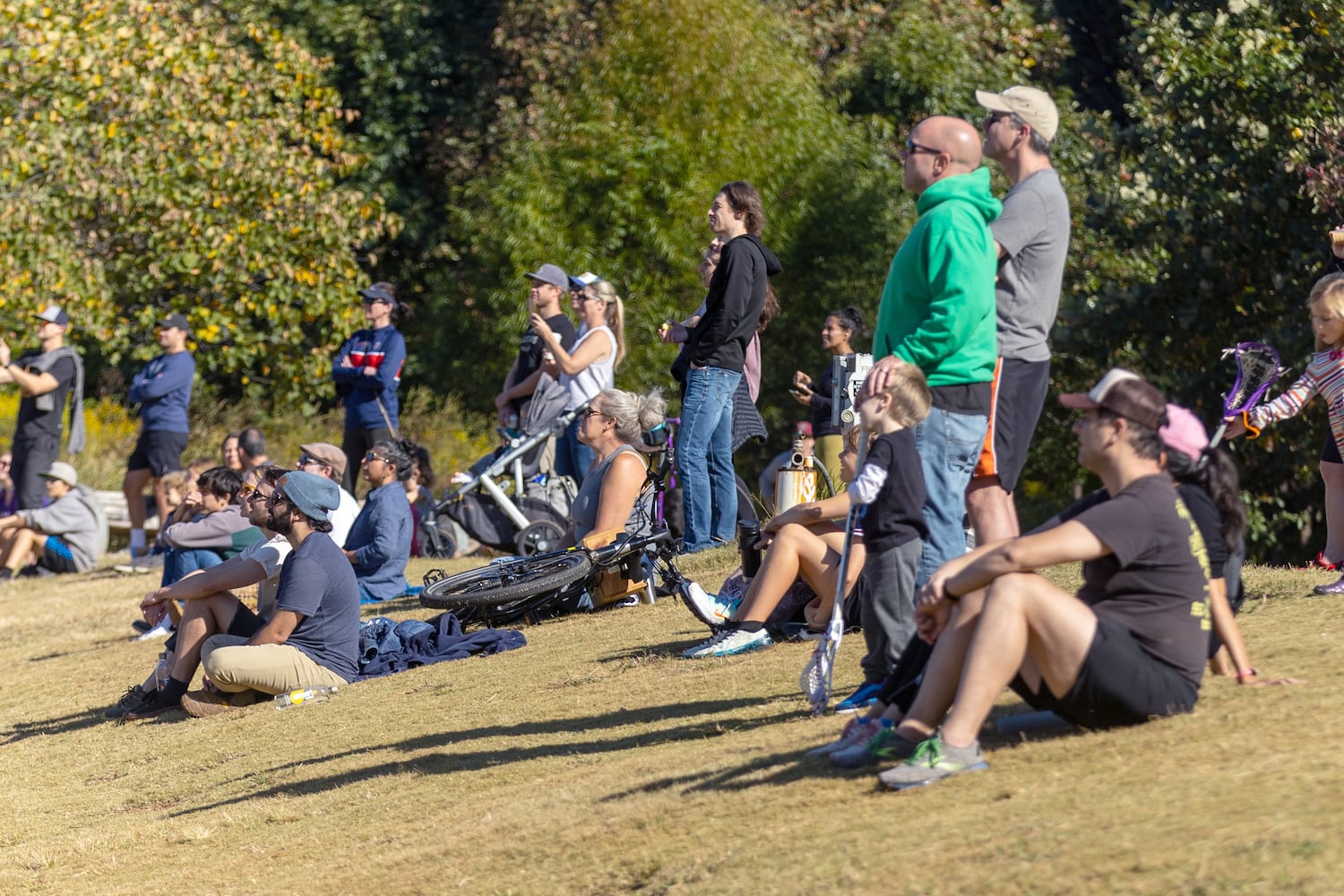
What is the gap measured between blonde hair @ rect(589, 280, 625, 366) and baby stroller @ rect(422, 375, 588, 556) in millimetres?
607

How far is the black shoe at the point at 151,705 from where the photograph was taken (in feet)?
29.9

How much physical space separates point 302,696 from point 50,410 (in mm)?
7923

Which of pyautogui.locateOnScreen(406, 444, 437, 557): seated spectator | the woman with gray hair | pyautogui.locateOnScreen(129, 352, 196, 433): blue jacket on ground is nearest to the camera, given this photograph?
the woman with gray hair

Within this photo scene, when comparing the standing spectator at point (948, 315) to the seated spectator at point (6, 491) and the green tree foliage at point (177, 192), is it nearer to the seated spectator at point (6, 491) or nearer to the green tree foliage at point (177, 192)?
the seated spectator at point (6, 491)

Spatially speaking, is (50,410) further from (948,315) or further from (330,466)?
(948,315)

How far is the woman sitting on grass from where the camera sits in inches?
287

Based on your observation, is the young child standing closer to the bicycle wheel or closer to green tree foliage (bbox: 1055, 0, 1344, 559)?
the bicycle wheel

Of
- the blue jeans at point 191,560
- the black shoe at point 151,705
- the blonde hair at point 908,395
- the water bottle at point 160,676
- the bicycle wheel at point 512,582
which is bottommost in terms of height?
the black shoe at point 151,705

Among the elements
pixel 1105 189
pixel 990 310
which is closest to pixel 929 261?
pixel 990 310

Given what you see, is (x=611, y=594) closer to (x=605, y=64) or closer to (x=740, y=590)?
(x=740, y=590)

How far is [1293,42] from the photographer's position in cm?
1420

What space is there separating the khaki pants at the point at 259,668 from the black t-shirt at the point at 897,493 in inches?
162

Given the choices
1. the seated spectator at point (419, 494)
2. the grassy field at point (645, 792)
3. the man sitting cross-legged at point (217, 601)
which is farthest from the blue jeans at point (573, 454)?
the man sitting cross-legged at point (217, 601)

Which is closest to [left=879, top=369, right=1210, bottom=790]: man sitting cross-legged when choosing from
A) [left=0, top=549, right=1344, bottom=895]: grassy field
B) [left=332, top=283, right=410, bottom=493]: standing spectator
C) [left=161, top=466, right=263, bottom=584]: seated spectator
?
Answer: [left=0, top=549, right=1344, bottom=895]: grassy field
